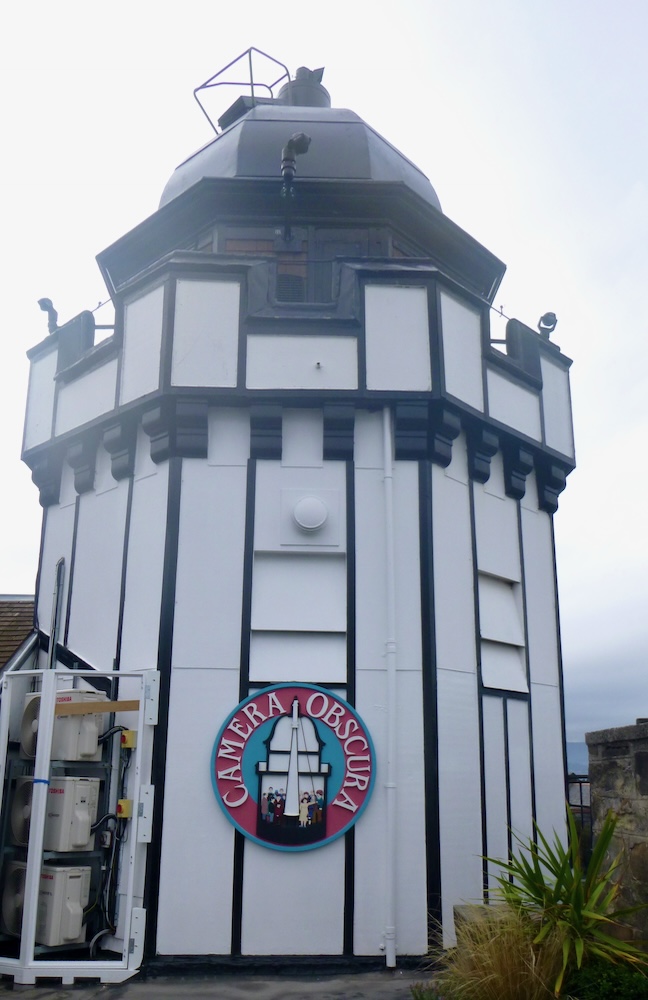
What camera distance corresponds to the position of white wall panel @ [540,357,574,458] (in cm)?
1138

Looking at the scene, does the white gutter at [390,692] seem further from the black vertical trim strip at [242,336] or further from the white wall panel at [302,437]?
the black vertical trim strip at [242,336]

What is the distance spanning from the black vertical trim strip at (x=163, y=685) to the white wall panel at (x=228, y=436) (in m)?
0.38

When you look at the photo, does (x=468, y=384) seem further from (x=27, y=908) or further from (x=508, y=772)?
(x=27, y=908)

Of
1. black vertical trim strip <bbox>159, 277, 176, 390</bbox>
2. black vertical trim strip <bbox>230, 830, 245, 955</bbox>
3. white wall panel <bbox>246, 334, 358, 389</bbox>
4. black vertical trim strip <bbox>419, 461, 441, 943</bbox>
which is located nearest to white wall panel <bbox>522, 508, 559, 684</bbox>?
black vertical trim strip <bbox>419, 461, 441, 943</bbox>

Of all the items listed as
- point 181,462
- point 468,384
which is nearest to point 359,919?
point 181,462

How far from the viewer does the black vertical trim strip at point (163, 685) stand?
8234 mm

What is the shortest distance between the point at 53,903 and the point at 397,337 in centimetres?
618

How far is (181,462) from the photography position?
9.38 metres

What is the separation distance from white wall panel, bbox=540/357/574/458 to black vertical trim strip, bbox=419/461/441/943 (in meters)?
2.50

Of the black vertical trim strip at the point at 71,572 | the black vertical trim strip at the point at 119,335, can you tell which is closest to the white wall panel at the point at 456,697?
the black vertical trim strip at the point at 119,335

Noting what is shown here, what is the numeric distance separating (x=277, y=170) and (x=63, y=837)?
7930 mm

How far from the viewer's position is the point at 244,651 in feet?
29.0

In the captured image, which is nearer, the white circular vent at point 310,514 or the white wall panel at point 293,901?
the white wall panel at point 293,901

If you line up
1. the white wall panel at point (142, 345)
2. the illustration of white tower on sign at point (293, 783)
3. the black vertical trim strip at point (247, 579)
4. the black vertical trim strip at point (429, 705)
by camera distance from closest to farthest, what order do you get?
1. the illustration of white tower on sign at point (293, 783)
2. the black vertical trim strip at point (429, 705)
3. the black vertical trim strip at point (247, 579)
4. the white wall panel at point (142, 345)
